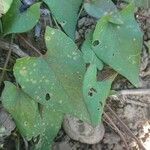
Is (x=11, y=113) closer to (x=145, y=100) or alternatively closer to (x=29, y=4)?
(x=29, y=4)

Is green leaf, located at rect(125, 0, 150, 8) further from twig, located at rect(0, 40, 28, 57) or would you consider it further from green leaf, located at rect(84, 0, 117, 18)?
twig, located at rect(0, 40, 28, 57)

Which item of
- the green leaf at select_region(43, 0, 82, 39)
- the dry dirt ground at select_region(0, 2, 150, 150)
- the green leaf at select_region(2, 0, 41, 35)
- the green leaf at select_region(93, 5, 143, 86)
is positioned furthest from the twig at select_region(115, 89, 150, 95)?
the green leaf at select_region(2, 0, 41, 35)

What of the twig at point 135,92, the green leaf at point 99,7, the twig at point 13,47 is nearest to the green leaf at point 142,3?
the green leaf at point 99,7

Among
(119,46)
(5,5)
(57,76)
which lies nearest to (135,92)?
(119,46)

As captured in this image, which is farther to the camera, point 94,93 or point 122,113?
point 122,113

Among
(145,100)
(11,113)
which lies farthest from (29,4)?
(145,100)

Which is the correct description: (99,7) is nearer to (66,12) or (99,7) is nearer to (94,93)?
(66,12)

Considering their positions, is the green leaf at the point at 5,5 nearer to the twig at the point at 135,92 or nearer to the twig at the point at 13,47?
the twig at the point at 13,47
